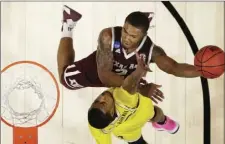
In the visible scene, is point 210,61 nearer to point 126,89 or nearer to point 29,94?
point 126,89

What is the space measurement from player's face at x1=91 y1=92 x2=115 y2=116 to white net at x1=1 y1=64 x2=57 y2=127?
19 centimetres

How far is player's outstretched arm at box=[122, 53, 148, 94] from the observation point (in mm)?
1625

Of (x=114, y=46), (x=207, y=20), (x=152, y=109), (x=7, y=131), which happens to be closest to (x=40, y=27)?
(x=114, y=46)

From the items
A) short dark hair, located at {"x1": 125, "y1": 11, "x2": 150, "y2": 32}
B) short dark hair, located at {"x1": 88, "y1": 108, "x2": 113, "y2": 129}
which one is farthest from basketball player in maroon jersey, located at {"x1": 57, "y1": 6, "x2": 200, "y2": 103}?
short dark hair, located at {"x1": 88, "y1": 108, "x2": 113, "y2": 129}

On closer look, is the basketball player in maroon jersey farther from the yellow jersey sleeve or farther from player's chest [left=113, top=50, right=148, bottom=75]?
the yellow jersey sleeve

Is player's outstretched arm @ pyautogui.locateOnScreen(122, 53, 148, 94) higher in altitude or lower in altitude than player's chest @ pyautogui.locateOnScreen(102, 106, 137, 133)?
higher

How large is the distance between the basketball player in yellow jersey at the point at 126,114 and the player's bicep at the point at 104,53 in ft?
0.31

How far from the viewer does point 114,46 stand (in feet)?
5.33

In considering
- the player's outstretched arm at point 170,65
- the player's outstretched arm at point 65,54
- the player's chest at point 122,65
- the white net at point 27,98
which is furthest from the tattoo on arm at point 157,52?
the white net at point 27,98

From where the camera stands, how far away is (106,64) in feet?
5.34

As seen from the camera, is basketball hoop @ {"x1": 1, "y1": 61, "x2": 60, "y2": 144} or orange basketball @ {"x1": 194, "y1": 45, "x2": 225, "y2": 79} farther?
basketball hoop @ {"x1": 1, "y1": 61, "x2": 60, "y2": 144}

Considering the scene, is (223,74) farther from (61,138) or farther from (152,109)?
(61,138)

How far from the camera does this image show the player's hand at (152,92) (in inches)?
65.4

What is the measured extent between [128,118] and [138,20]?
1.34ft
